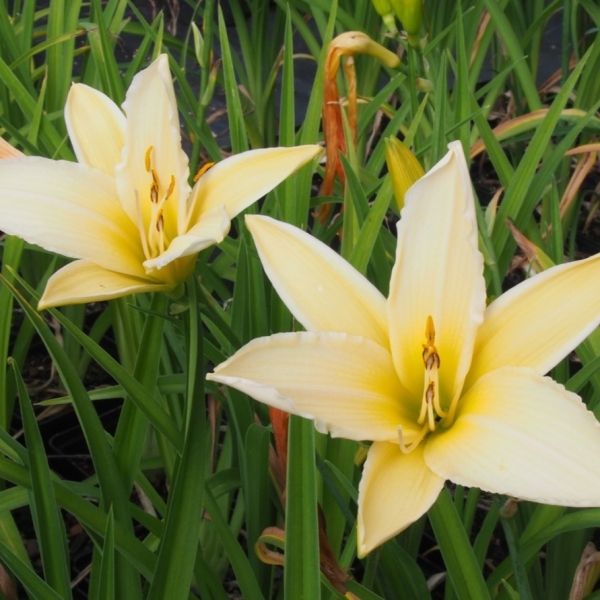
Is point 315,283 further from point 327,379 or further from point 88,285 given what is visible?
point 88,285

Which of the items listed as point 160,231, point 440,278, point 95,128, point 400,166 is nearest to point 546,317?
point 440,278

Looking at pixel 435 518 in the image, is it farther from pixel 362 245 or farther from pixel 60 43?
pixel 60 43

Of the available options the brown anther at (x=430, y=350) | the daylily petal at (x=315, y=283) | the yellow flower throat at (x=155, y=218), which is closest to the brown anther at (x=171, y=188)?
the yellow flower throat at (x=155, y=218)

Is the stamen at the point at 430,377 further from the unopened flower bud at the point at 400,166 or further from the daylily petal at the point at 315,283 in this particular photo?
the unopened flower bud at the point at 400,166

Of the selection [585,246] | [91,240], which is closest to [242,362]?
[91,240]

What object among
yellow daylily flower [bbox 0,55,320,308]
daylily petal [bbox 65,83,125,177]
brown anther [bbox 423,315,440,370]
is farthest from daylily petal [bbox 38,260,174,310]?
brown anther [bbox 423,315,440,370]

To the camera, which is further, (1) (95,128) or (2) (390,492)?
(1) (95,128)

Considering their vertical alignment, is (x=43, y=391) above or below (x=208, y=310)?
below
